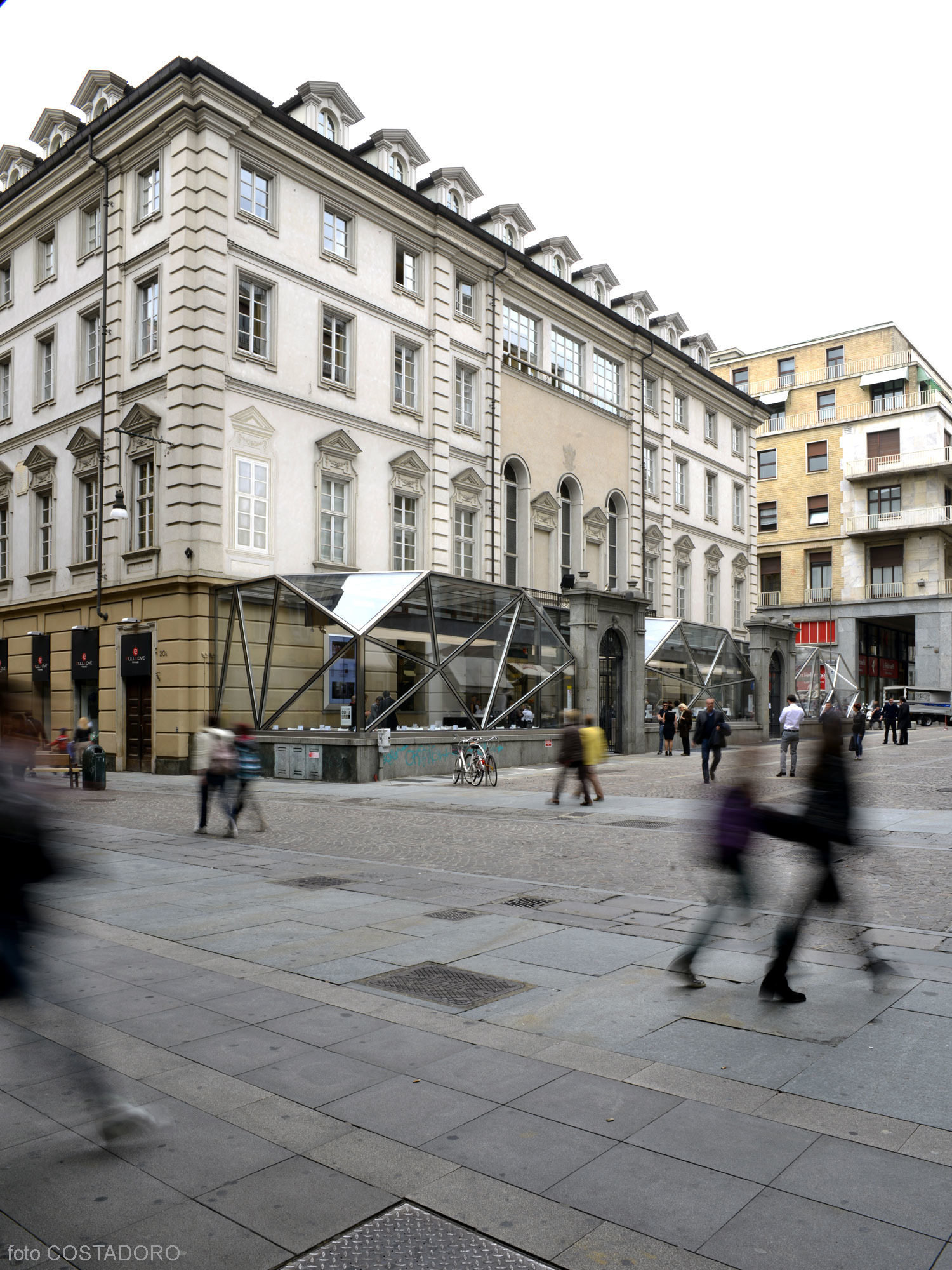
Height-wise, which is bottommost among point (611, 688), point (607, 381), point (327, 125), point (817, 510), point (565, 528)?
point (611, 688)

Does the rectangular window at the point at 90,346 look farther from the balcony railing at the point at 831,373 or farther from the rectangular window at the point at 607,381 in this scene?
the balcony railing at the point at 831,373

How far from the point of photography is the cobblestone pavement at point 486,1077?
11.0 feet

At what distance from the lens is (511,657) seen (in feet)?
89.4

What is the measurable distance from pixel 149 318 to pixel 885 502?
46964mm

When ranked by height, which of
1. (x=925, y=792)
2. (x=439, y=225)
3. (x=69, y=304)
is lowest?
(x=925, y=792)

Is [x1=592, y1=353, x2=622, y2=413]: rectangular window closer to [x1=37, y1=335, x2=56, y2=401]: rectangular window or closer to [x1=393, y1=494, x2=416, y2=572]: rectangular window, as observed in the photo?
[x1=393, y1=494, x2=416, y2=572]: rectangular window

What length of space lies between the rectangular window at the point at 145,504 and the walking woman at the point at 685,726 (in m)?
16.2

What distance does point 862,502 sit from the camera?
6038 centimetres

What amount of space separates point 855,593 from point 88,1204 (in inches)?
2414

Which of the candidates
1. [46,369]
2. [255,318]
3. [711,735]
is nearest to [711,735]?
[711,735]

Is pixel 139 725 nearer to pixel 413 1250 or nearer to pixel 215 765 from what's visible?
pixel 215 765

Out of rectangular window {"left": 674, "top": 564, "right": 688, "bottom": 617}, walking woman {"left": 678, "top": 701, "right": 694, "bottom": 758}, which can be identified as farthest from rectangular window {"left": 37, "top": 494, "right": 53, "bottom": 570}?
rectangular window {"left": 674, "top": 564, "right": 688, "bottom": 617}

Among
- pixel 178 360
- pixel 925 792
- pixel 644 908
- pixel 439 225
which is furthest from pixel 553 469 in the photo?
pixel 644 908

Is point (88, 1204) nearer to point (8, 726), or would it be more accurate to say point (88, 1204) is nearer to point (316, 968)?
point (8, 726)
